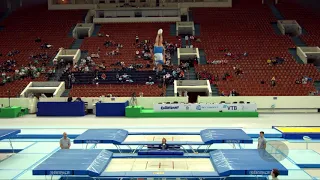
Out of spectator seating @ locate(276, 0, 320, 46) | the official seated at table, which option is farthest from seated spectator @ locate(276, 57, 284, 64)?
the official seated at table

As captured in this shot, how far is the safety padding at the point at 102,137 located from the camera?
516 inches

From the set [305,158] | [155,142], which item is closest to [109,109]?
[155,142]

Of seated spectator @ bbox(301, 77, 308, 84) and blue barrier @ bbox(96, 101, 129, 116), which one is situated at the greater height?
seated spectator @ bbox(301, 77, 308, 84)

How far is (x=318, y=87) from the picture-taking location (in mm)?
28578

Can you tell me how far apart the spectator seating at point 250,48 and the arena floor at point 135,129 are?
4.59m

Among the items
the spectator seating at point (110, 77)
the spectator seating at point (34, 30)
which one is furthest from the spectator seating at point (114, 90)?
the spectator seating at point (34, 30)

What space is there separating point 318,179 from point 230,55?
2405 cm

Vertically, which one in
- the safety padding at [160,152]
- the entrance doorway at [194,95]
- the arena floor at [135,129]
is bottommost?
the arena floor at [135,129]

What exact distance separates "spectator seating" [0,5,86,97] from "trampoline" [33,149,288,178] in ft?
69.7

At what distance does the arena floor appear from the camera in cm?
1120

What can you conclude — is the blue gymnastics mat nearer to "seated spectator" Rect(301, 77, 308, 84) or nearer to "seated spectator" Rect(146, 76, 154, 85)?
"seated spectator" Rect(146, 76, 154, 85)

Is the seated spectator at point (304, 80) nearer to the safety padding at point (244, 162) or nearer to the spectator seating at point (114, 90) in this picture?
the spectator seating at point (114, 90)

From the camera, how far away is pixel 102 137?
13531 mm

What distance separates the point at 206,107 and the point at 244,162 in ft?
48.3
